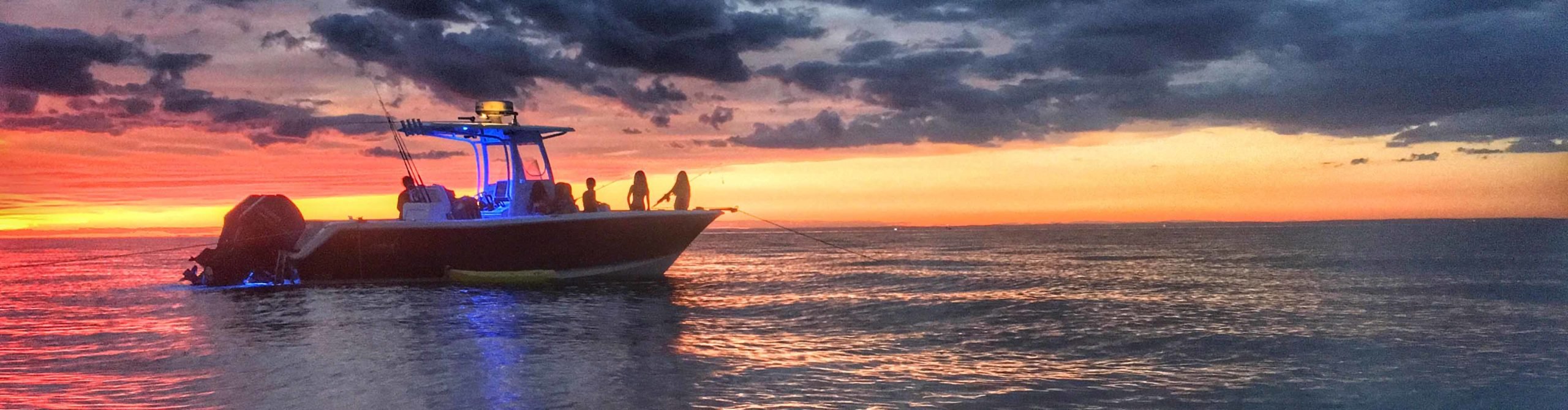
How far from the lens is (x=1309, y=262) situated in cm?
4700

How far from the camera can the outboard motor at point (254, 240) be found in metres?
30.4

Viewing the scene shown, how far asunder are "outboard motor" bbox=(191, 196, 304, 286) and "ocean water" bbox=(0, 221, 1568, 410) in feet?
5.25

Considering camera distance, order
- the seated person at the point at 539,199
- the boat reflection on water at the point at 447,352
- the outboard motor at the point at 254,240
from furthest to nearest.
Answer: the outboard motor at the point at 254,240 < the seated person at the point at 539,199 < the boat reflection on water at the point at 447,352

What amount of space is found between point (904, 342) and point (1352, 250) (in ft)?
200

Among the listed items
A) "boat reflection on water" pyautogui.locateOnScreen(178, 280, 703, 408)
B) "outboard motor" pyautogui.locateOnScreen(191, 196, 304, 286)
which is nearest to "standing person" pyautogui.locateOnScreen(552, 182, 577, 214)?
"boat reflection on water" pyautogui.locateOnScreen(178, 280, 703, 408)

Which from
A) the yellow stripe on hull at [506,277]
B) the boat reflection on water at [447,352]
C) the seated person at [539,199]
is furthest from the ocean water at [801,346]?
the seated person at [539,199]

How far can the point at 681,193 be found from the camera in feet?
101

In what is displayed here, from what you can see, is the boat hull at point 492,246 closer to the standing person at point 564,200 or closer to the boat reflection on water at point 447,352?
the standing person at point 564,200

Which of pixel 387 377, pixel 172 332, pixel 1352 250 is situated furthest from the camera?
pixel 1352 250

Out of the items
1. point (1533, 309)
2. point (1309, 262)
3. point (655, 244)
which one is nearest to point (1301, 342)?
point (1533, 309)

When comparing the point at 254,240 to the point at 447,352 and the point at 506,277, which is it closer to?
the point at 506,277

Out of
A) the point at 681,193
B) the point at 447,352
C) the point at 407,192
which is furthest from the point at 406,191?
the point at 447,352

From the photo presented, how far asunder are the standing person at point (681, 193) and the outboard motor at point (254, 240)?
11.7 m

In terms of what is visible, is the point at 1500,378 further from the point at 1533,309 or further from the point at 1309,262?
the point at 1309,262
